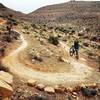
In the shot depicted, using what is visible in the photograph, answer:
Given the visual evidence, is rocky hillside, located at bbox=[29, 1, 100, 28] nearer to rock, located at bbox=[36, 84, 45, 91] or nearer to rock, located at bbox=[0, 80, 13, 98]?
rock, located at bbox=[36, 84, 45, 91]

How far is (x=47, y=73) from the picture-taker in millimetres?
25078

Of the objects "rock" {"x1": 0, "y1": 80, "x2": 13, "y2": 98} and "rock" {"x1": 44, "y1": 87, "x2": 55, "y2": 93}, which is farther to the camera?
"rock" {"x1": 44, "y1": 87, "x2": 55, "y2": 93}

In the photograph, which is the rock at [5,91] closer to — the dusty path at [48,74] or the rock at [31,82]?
the rock at [31,82]

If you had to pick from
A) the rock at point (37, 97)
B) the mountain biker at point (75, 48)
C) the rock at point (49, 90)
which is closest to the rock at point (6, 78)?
the rock at point (37, 97)

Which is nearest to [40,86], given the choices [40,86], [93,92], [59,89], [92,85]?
[40,86]

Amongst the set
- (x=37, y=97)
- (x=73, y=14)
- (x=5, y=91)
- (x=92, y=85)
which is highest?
(x=5, y=91)

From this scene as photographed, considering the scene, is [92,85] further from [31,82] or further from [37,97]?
[37,97]

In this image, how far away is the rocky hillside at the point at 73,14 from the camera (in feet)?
361

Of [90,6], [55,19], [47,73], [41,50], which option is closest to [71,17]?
[55,19]

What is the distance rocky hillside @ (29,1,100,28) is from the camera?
110037 mm

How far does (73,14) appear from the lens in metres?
125

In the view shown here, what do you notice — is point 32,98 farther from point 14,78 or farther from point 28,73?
point 28,73

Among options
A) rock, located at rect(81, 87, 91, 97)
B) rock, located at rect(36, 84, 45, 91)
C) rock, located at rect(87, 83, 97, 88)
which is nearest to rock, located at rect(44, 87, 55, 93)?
rock, located at rect(36, 84, 45, 91)

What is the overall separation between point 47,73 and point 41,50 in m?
8.92
